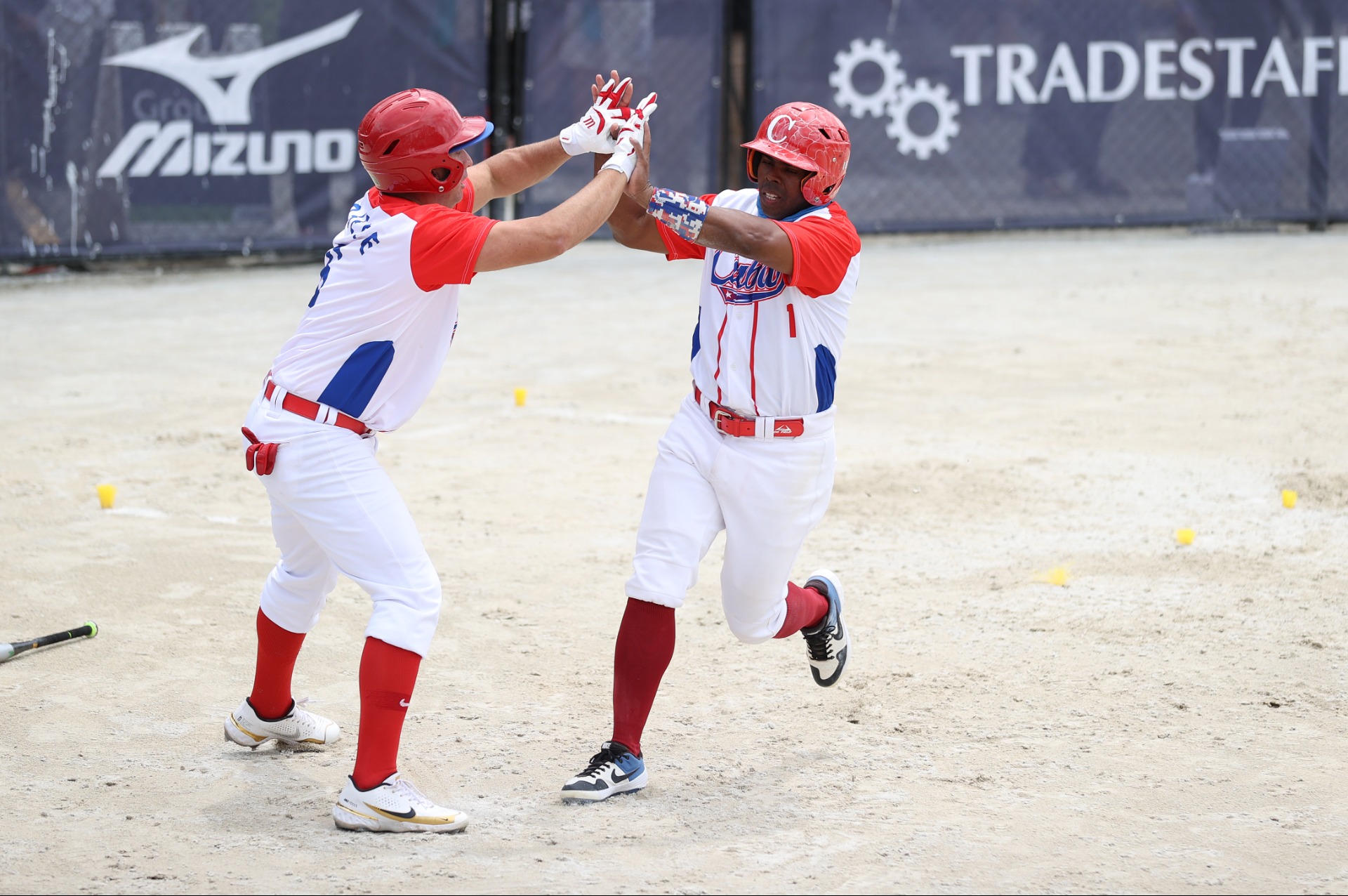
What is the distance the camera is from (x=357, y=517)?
3848mm

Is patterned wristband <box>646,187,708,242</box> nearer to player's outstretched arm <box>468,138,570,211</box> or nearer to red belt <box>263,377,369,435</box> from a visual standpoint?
player's outstretched arm <box>468,138,570,211</box>

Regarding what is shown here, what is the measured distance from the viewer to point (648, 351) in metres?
9.82

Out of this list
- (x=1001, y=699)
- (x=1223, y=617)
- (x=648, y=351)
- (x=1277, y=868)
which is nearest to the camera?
(x=1277, y=868)

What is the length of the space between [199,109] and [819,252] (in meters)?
9.28

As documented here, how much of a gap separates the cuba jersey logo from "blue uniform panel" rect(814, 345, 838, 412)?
0.21m

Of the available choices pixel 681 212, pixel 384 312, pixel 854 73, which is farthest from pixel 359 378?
pixel 854 73

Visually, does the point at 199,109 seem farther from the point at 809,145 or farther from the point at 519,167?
the point at 809,145

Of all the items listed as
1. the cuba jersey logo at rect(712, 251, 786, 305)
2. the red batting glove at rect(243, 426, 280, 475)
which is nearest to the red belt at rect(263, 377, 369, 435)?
the red batting glove at rect(243, 426, 280, 475)

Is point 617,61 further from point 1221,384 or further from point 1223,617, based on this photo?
point 1223,617

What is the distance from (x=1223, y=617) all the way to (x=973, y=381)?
375 centimetres

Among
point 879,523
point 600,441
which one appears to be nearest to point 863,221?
point 600,441

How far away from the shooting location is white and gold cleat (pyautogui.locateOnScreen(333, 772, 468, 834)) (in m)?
3.77

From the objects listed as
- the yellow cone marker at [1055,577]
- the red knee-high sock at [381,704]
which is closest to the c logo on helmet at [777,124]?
Result: the red knee-high sock at [381,704]

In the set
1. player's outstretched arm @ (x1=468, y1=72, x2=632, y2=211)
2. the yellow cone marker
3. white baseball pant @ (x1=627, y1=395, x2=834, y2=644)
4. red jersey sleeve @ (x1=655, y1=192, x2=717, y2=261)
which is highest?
player's outstretched arm @ (x1=468, y1=72, x2=632, y2=211)
